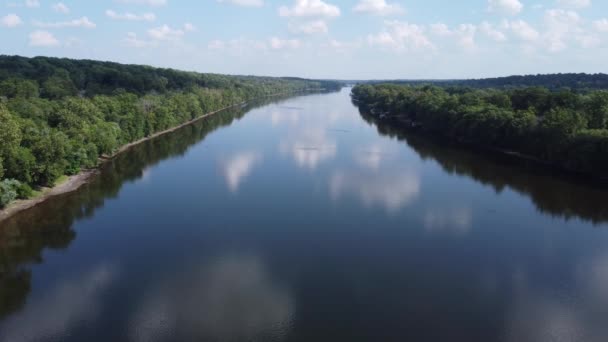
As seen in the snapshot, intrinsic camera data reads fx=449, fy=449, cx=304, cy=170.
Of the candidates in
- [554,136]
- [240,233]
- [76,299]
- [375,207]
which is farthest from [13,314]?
[554,136]

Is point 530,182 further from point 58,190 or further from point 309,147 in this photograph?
point 58,190

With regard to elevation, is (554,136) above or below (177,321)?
above

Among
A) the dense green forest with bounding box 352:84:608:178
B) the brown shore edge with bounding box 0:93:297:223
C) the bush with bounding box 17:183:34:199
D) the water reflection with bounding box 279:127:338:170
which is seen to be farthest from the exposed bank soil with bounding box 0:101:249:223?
the dense green forest with bounding box 352:84:608:178

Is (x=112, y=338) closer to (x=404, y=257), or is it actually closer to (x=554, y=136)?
(x=404, y=257)

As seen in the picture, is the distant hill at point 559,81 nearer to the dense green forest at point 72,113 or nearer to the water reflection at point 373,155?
the water reflection at point 373,155

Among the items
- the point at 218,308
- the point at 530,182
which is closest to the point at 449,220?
the point at 530,182

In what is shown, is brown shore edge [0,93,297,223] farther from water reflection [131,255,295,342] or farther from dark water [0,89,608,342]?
water reflection [131,255,295,342]
